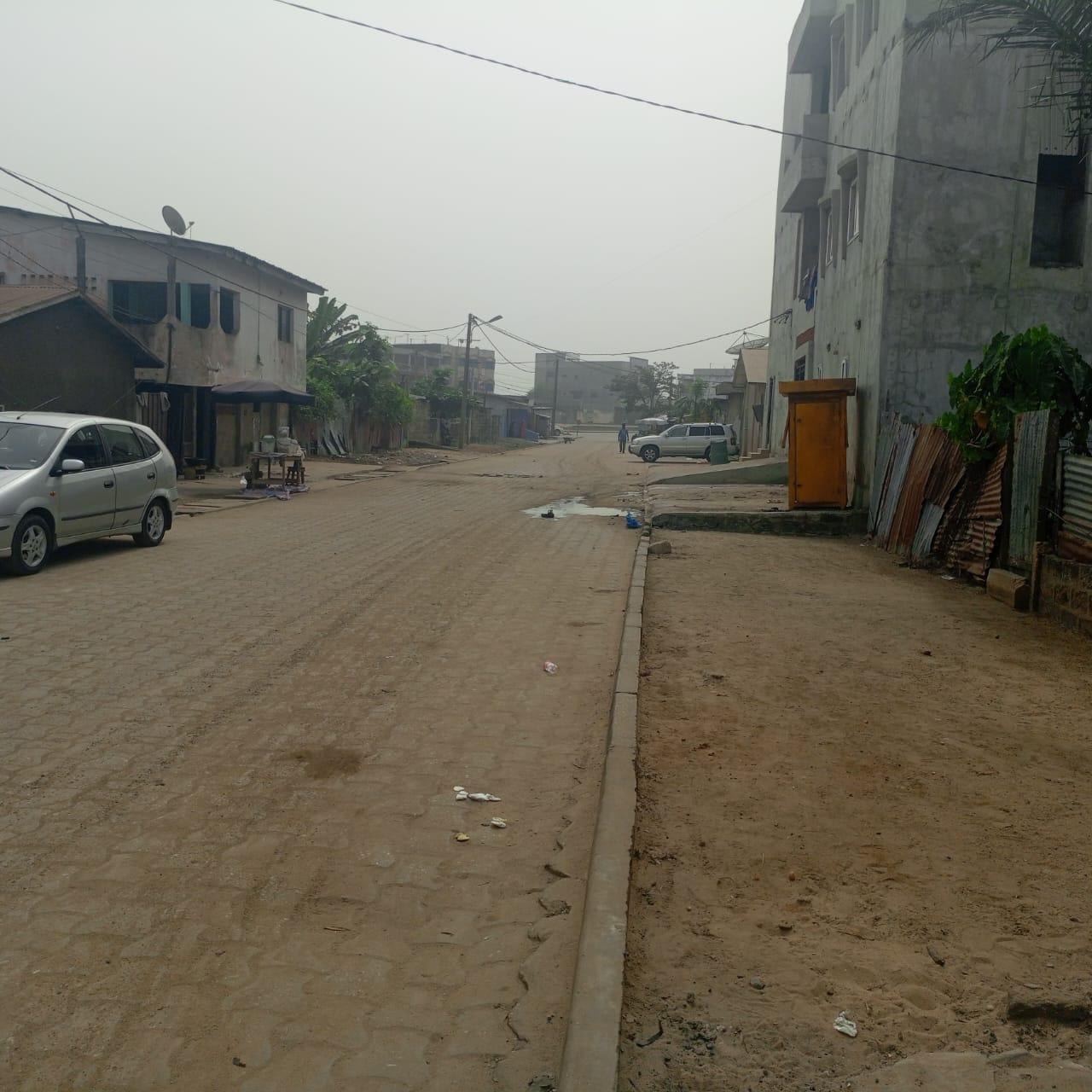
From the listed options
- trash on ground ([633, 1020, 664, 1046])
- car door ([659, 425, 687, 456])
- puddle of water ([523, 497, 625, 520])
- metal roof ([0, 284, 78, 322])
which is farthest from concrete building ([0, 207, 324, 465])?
trash on ground ([633, 1020, 664, 1046])

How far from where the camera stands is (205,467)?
27531 mm

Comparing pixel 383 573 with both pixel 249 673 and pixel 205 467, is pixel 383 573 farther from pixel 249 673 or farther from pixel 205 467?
pixel 205 467

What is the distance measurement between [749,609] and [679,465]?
1163 inches

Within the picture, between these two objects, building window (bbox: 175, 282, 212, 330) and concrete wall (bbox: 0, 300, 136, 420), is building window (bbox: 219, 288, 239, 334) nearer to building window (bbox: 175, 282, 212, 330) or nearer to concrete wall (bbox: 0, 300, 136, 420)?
building window (bbox: 175, 282, 212, 330)

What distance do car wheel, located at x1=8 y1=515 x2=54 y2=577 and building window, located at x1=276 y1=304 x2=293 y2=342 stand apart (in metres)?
22.7

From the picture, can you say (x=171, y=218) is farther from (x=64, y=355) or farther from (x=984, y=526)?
(x=984, y=526)

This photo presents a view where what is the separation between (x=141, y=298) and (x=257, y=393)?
4910 millimetres

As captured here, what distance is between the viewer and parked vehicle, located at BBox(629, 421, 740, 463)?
44750 millimetres

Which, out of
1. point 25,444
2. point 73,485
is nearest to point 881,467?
point 73,485

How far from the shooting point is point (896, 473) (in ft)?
50.4

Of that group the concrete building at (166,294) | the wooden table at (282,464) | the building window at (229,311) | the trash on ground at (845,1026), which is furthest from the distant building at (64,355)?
the trash on ground at (845,1026)

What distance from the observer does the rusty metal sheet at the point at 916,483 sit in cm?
1357

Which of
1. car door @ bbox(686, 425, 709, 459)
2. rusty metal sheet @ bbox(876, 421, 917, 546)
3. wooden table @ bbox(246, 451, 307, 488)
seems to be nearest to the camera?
rusty metal sheet @ bbox(876, 421, 917, 546)

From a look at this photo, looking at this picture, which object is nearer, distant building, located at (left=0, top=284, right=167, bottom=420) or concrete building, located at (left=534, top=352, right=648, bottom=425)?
distant building, located at (left=0, top=284, right=167, bottom=420)
